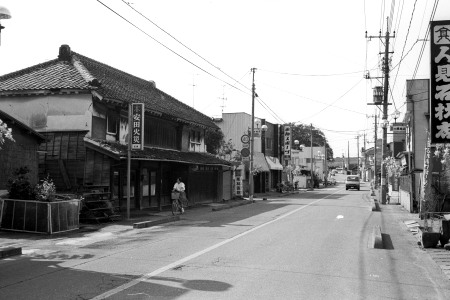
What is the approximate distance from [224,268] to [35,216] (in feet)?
27.2

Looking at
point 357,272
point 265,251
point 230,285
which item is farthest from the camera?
point 265,251

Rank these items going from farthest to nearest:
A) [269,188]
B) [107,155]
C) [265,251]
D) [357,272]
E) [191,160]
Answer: [269,188]
[191,160]
[107,155]
[265,251]
[357,272]

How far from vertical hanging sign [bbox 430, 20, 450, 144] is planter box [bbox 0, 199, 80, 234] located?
444 inches

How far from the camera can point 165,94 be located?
3228 centimetres

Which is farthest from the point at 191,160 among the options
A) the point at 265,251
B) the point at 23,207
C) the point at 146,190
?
the point at 265,251

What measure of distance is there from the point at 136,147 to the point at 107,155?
51.2 inches

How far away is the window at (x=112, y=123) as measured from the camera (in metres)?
20.7

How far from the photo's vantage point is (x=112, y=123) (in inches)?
829

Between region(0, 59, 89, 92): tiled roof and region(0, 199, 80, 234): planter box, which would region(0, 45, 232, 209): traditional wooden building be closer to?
region(0, 59, 89, 92): tiled roof

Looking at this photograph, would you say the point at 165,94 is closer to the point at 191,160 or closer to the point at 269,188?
the point at 191,160

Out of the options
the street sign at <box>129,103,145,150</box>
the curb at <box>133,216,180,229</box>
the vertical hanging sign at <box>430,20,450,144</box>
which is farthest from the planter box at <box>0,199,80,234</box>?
the vertical hanging sign at <box>430,20,450,144</box>

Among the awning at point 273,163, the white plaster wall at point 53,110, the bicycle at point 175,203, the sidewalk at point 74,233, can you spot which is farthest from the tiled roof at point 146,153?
the awning at point 273,163

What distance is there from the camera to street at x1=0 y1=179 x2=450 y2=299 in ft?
23.0

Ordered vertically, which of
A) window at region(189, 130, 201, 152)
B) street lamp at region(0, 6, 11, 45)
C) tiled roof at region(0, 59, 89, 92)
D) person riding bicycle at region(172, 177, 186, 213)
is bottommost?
person riding bicycle at region(172, 177, 186, 213)
